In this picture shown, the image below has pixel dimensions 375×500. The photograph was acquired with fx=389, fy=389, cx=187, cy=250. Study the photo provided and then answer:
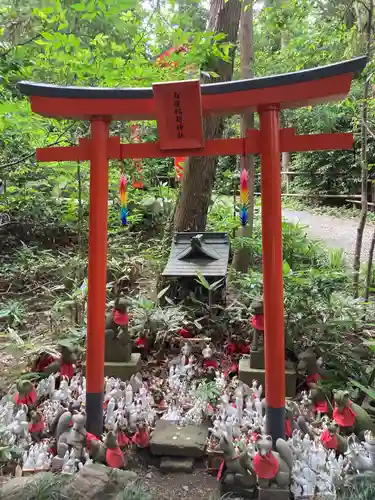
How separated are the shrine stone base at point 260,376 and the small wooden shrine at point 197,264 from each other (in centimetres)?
93

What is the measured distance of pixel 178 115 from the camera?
2375 mm

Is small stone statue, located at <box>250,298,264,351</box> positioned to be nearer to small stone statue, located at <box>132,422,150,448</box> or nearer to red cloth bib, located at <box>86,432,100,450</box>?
small stone statue, located at <box>132,422,150,448</box>

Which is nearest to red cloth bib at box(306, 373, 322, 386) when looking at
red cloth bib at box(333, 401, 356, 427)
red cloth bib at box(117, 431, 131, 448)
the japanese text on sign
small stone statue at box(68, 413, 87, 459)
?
red cloth bib at box(333, 401, 356, 427)

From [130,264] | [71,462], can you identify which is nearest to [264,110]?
[71,462]

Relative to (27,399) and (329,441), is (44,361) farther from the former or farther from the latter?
(329,441)

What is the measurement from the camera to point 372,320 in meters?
4.11

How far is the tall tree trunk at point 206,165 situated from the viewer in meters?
4.59

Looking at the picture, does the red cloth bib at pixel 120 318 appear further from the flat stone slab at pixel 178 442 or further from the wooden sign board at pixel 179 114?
the wooden sign board at pixel 179 114

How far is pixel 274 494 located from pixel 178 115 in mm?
2205

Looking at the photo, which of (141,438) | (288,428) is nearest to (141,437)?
(141,438)

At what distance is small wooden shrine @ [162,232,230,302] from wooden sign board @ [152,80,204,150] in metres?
1.63

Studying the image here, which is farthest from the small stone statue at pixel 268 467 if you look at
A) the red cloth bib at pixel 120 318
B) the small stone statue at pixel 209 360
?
the red cloth bib at pixel 120 318

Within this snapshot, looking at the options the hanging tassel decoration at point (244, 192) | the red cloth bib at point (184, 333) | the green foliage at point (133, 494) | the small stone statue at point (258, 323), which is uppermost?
the hanging tassel decoration at point (244, 192)

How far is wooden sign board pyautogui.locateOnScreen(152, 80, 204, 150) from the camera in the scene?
90.0 inches
